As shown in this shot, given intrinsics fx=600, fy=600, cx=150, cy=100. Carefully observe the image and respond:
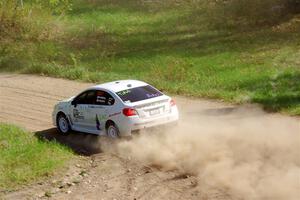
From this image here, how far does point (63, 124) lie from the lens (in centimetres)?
1962

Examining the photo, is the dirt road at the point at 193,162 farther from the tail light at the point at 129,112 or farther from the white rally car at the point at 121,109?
the tail light at the point at 129,112

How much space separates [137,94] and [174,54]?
15.0m

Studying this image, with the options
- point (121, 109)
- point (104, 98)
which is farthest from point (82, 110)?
point (121, 109)

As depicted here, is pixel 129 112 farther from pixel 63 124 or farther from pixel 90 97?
pixel 63 124

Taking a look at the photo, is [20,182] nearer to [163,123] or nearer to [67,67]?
[163,123]

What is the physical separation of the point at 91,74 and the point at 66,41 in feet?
35.3

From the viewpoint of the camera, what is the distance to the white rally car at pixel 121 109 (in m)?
17.0

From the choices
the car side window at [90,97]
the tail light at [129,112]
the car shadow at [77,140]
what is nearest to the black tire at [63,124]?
the car shadow at [77,140]

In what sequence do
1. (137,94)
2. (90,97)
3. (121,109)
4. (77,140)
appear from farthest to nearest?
(77,140) → (90,97) → (137,94) → (121,109)

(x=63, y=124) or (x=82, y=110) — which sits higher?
(x=82, y=110)

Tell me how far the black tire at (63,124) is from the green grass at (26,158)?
3.76 feet

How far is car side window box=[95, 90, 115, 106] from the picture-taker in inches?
693

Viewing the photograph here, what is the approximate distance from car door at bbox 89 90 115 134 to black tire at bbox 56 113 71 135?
134 centimetres

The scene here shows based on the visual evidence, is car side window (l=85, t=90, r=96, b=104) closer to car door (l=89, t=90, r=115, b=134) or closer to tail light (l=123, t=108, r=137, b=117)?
car door (l=89, t=90, r=115, b=134)
